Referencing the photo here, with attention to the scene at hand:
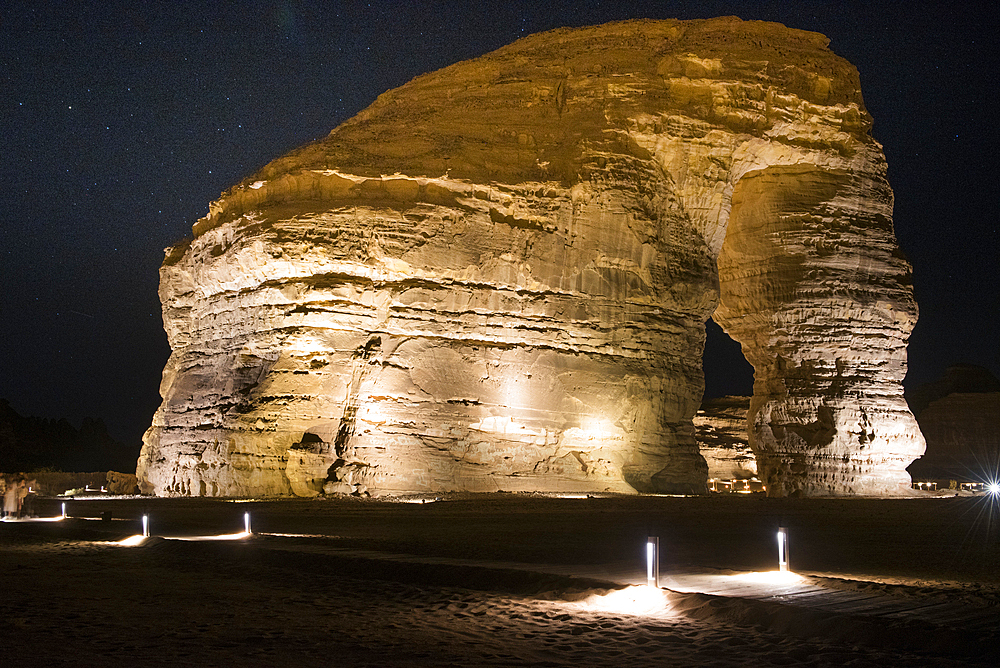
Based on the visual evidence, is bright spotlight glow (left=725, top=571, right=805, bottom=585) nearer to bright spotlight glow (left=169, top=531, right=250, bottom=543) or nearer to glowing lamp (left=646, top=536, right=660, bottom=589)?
glowing lamp (left=646, top=536, right=660, bottom=589)

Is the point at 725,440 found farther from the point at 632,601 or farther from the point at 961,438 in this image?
the point at 632,601

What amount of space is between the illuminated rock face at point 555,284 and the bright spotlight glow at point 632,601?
15274 millimetres

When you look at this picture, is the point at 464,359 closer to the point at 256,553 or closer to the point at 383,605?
the point at 256,553

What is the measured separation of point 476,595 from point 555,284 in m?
18.0

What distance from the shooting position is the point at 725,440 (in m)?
47.4

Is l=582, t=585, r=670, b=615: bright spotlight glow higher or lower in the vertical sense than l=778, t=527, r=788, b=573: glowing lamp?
lower

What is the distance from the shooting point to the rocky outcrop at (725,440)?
45375 mm

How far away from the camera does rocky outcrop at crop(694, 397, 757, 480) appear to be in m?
45.4

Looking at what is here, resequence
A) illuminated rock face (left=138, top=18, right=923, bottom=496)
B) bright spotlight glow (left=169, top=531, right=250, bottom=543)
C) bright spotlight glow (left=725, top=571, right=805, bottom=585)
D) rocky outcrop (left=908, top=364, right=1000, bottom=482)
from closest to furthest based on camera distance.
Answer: bright spotlight glow (left=725, top=571, right=805, bottom=585)
bright spotlight glow (left=169, top=531, right=250, bottom=543)
illuminated rock face (left=138, top=18, right=923, bottom=496)
rocky outcrop (left=908, top=364, right=1000, bottom=482)

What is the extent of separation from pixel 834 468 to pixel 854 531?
51.0 ft

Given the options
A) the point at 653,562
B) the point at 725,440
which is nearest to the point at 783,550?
the point at 653,562

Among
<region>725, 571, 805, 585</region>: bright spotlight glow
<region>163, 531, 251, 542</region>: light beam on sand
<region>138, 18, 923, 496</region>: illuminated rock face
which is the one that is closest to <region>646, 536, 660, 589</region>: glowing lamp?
<region>725, 571, 805, 585</region>: bright spotlight glow

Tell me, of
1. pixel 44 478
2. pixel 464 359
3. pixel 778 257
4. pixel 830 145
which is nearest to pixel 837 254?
pixel 778 257

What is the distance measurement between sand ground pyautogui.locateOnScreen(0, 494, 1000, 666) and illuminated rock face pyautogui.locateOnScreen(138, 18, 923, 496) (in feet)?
22.8
